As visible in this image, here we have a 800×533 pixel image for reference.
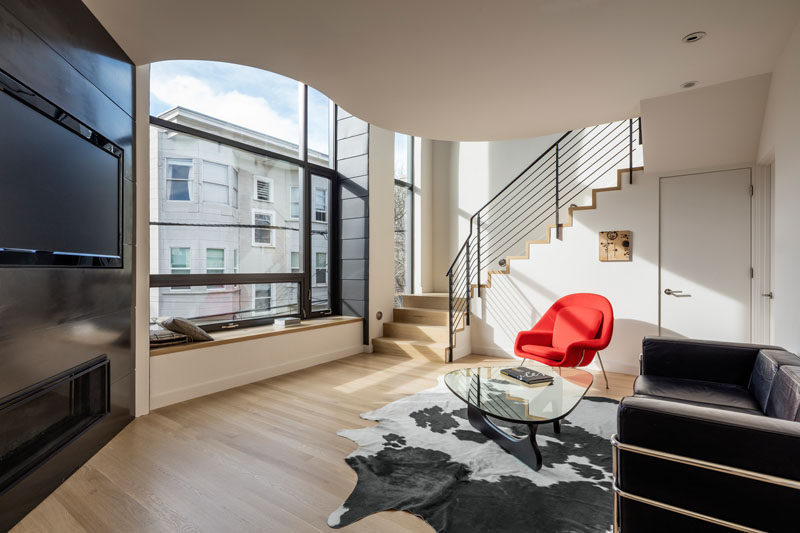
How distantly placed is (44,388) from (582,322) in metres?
4.08

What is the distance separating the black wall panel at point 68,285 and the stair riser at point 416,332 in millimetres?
3208

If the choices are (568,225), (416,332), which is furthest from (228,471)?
(568,225)

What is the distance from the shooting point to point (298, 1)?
2.13 metres

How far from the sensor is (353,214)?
536 centimetres

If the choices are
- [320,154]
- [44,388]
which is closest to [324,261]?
[320,154]

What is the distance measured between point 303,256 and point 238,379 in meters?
1.72

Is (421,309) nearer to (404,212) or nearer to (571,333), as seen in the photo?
(404,212)

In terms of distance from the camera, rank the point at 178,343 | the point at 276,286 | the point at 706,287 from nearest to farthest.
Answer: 1. the point at 178,343
2. the point at 706,287
3. the point at 276,286

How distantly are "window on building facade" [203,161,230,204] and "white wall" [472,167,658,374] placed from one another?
334 cm

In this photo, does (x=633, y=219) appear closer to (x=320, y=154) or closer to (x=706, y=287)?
(x=706, y=287)

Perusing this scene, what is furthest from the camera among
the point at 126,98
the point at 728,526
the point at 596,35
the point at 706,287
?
the point at 706,287

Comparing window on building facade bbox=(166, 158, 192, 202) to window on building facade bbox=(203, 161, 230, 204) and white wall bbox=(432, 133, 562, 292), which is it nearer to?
window on building facade bbox=(203, 161, 230, 204)

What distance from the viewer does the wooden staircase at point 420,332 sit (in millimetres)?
4969

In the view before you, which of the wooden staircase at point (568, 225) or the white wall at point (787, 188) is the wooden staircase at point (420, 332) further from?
the white wall at point (787, 188)
